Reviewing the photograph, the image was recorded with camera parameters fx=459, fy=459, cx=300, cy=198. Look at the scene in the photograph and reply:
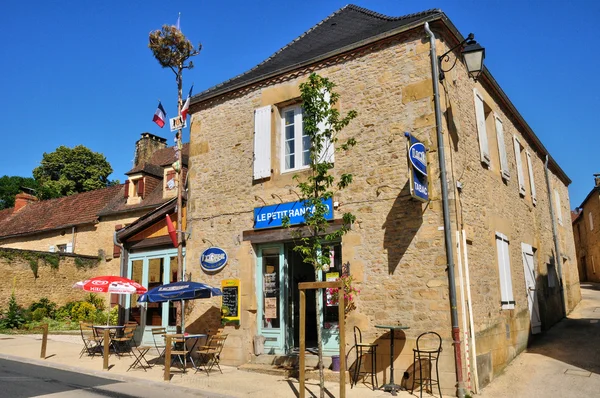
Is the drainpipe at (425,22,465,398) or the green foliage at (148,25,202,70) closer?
the drainpipe at (425,22,465,398)

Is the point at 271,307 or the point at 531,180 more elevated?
the point at 531,180

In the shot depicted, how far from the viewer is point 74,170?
3691 centimetres

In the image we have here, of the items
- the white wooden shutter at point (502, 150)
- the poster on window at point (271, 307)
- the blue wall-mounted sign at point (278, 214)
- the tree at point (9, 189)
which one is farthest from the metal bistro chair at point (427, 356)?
the tree at point (9, 189)

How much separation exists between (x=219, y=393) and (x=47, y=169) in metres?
37.5

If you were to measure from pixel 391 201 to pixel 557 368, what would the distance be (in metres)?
4.19

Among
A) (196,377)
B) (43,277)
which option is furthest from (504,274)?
(43,277)

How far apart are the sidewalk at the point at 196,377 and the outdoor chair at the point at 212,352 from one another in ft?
0.76

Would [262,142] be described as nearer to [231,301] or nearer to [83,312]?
[231,301]

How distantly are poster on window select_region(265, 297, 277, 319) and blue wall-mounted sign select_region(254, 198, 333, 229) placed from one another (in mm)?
1468

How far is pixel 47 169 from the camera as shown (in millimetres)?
38156

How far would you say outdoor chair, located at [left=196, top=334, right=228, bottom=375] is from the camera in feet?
28.2

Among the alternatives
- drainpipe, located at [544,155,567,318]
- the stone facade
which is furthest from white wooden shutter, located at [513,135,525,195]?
drainpipe, located at [544,155,567,318]

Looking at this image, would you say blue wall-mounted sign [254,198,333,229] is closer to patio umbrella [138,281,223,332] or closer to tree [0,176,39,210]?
patio umbrella [138,281,223,332]

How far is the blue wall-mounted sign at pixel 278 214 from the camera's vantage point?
8688 millimetres
